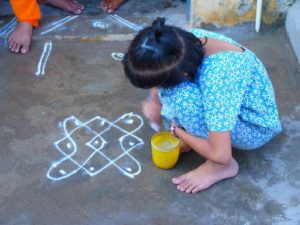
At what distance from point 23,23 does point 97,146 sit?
44.7 inches

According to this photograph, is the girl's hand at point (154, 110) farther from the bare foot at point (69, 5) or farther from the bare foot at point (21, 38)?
the bare foot at point (69, 5)

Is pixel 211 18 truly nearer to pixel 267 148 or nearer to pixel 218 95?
pixel 267 148

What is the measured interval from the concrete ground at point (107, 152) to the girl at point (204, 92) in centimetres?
11

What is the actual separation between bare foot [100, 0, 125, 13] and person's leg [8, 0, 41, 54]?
0.43m

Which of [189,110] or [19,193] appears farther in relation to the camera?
[19,193]

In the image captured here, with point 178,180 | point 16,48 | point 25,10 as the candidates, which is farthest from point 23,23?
point 178,180

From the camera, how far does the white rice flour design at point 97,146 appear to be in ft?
6.78

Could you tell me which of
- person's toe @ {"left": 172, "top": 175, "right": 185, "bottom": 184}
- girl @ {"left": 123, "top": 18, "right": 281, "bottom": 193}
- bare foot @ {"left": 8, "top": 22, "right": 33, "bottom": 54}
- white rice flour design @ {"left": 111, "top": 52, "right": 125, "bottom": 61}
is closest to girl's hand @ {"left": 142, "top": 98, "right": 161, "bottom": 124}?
girl @ {"left": 123, "top": 18, "right": 281, "bottom": 193}

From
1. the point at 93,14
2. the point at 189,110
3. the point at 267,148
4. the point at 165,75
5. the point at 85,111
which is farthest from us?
the point at 93,14

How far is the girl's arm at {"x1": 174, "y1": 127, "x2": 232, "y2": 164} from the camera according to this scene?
1738 mm

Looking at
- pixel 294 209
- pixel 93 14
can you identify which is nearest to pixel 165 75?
pixel 294 209

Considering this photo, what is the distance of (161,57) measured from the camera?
5.16ft

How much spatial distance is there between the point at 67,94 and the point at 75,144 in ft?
1.32

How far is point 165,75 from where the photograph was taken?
63.2 inches
